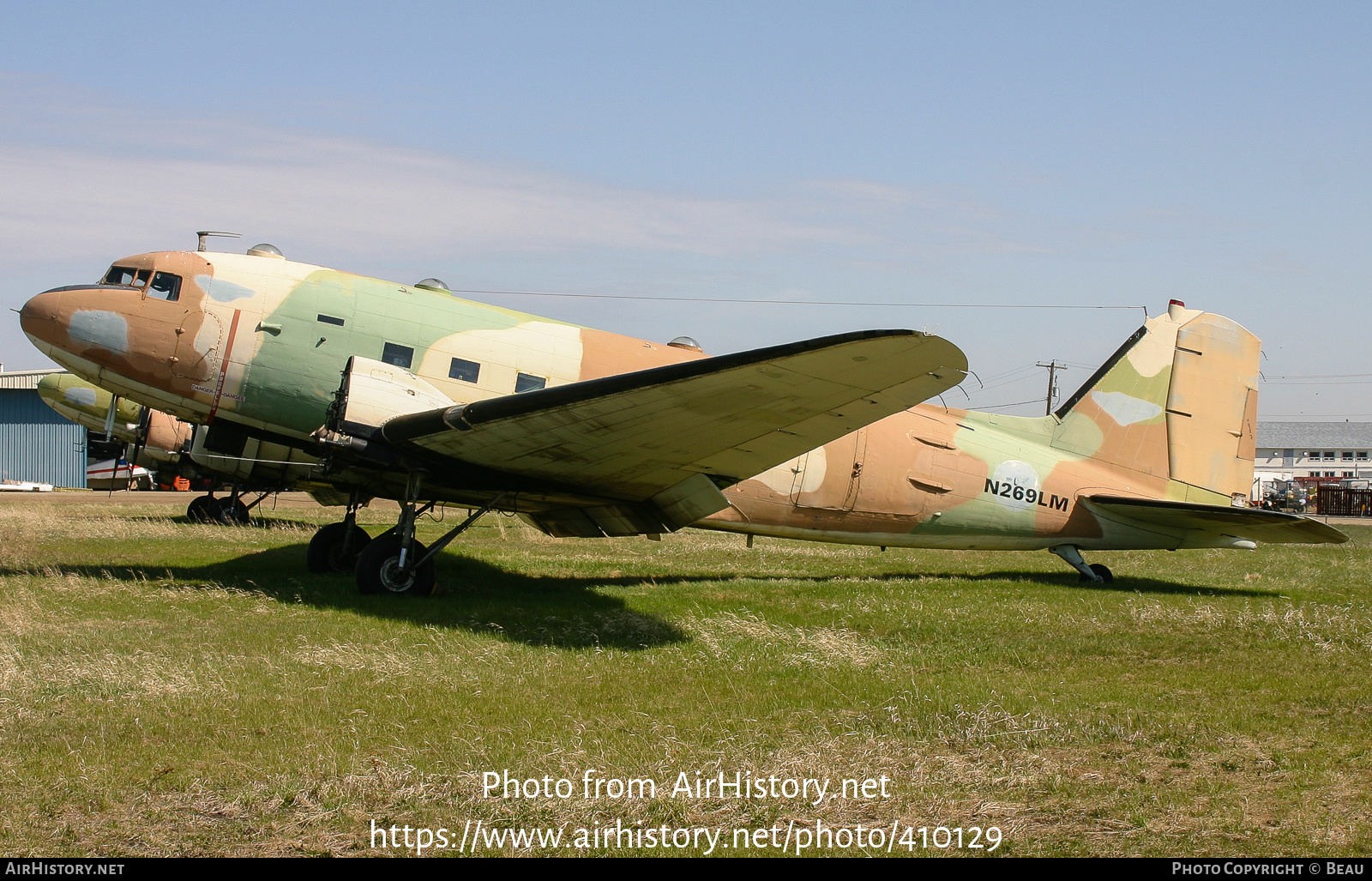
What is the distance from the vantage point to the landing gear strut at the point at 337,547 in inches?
609

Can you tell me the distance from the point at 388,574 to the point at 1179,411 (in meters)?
12.9

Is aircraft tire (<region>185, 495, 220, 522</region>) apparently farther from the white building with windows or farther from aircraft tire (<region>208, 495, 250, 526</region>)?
the white building with windows

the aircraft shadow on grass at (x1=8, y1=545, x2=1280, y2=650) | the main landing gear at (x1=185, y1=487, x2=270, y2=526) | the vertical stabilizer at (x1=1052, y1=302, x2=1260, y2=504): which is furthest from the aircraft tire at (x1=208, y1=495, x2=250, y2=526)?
the vertical stabilizer at (x1=1052, y1=302, x2=1260, y2=504)

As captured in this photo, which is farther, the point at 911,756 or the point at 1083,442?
the point at 1083,442

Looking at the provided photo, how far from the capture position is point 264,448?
17.7 meters

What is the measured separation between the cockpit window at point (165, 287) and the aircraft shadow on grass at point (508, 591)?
11.9ft

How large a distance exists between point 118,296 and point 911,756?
10954 mm

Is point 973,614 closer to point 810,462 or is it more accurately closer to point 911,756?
point 810,462

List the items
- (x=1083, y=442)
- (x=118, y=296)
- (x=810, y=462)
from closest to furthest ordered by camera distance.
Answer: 1. (x=118, y=296)
2. (x=810, y=462)
3. (x=1083, y=442)

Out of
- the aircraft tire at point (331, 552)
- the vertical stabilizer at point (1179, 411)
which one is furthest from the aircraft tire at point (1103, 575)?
the aircraft tire at point (331, 552)

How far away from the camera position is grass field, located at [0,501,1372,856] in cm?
537

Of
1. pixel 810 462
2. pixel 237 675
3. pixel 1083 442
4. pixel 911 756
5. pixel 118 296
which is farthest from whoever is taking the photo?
pixel 1083 442

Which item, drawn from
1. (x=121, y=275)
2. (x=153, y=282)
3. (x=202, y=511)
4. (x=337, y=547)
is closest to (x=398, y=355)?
(x=153, y=282)
